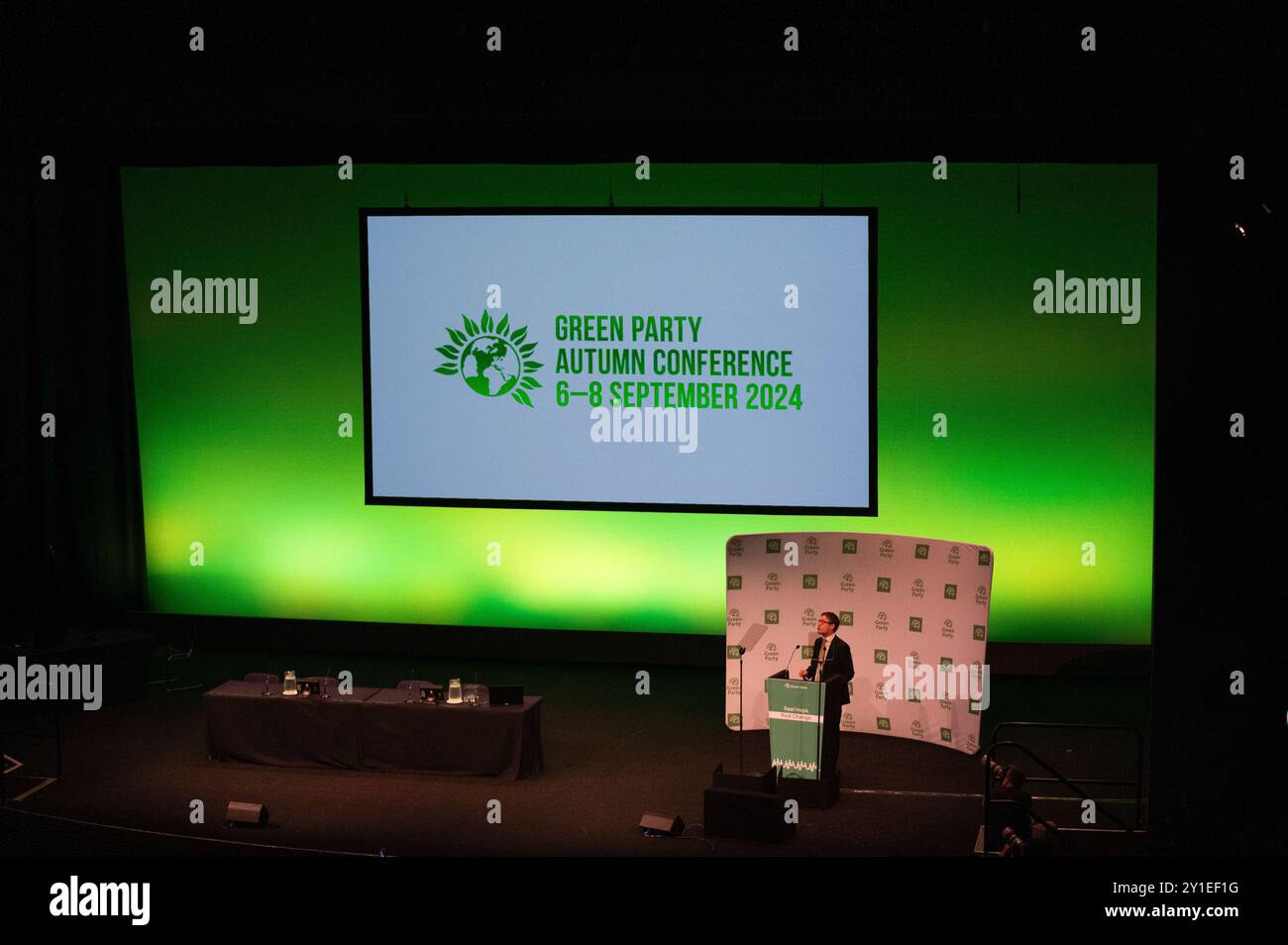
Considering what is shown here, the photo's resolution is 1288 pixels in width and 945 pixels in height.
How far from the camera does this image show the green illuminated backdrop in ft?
33.7

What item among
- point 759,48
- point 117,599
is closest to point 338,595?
point 117,599

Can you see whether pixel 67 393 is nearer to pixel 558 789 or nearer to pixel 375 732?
pixel 375 732

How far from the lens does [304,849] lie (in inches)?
287

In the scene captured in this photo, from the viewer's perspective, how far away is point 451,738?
8406 millimetres

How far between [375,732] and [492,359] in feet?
10.1

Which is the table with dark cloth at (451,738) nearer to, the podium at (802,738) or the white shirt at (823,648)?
the podium at (802,738)

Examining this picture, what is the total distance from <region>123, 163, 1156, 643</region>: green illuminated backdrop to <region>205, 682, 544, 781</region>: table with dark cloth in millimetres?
2545

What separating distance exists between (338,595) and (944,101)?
242 inches

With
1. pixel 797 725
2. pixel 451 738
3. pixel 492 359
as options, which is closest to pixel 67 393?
pixel 492 359

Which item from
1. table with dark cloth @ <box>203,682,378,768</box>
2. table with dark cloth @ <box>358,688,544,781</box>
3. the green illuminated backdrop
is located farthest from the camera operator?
table with dark cloth @ <box>203,682,378,768</box>

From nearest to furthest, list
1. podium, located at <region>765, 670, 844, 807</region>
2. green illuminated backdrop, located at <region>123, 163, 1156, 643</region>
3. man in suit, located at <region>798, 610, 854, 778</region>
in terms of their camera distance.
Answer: podium, located at <region>765, 670, 844, 807</region> → man in suit, located at <region>798, 610, 854, 778</region> → green illuminated backdrop, located at <region>123, 163, 1156, 643</region>

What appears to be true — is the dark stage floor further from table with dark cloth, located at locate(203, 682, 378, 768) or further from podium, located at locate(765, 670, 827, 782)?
podium, located at locate(765, 670, 827, 782)

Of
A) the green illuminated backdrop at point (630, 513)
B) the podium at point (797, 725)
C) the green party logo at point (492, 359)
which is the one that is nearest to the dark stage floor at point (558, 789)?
the podium at point (797, 725)

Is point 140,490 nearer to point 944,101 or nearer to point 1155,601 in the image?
point 944,101
